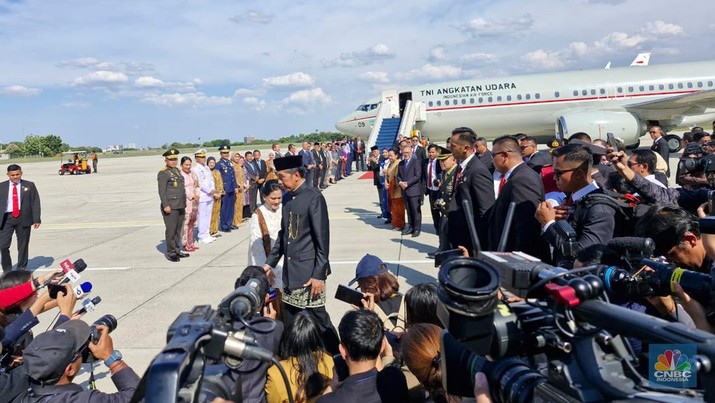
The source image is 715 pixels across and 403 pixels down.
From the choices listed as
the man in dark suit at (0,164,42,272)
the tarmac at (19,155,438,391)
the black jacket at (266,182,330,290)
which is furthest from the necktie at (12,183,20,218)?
the black jacket at (266,182,330,290)

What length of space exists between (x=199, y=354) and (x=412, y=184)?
854 cm

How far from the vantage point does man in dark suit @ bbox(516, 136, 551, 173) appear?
6.67m

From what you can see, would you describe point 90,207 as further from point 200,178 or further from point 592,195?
point 592,195

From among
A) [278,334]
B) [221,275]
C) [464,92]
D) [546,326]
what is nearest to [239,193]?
[221,275]

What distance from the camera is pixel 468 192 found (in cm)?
516

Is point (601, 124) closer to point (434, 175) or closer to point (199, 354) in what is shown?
point (434, 175)

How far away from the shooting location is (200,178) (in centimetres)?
981

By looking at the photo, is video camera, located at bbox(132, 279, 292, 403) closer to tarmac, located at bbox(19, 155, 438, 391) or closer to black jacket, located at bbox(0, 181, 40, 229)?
tarmac, located at bbox(19, 155, 438, 391)

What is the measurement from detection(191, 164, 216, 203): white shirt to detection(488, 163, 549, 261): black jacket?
7061mm

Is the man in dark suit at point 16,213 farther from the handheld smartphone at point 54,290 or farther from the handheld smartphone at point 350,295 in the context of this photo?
the handheld smartphone at point 350,295

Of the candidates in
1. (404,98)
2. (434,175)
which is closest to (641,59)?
(404,98)

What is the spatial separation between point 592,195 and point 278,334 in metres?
2.39

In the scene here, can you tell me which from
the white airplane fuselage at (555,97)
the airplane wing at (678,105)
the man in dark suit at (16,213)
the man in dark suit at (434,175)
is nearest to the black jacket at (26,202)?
the man in dark suit at (16,213)

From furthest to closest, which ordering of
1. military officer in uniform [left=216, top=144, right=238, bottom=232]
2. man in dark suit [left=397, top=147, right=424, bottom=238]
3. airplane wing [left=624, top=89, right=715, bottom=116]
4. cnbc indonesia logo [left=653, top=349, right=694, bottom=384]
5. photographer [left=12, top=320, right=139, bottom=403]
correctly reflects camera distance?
1. airplane wing [left=624, top=89, right=715, bottom=116]
2. military officer in uniform [left=216, top=144, right=238, bottom=232]
3. man in dark suit [left=397, top=147, right=424, bottom=238]
4. photographer [left=12, top=320, right=139, bottom=403]
5. cnbc indonesia logo [left=653, top=349, right=694, bottom=384]
